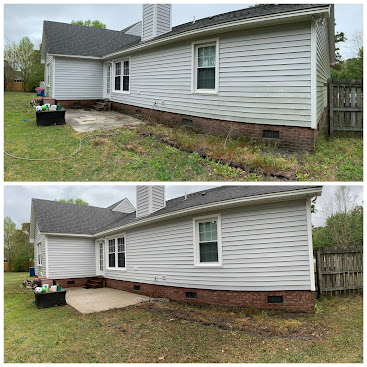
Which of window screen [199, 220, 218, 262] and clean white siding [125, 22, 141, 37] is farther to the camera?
clean white siding [125, 22, 141, 37]

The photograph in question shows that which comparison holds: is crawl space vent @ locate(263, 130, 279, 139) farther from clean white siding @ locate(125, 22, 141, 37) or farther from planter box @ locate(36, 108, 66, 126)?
clean white siding @ locate(125, 22, 141, 37)

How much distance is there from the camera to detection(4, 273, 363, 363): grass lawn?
5.22 meters

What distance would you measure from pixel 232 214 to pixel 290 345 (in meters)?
3.51

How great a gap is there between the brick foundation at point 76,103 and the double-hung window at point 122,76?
2.20 metres

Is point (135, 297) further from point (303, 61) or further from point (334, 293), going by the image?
point (303, 61)

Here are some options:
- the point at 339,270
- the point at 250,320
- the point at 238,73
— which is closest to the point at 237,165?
the point at 238,73

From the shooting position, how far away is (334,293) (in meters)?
8.97

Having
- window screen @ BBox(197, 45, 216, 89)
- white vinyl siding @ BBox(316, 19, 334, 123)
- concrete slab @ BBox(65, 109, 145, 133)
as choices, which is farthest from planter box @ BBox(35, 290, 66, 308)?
white vinyl siding @ BBox(316, 19, 334, 123)

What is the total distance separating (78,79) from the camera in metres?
19.1

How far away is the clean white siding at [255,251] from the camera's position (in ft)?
24.8

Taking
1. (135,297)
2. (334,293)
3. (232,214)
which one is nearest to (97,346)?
(232,214)

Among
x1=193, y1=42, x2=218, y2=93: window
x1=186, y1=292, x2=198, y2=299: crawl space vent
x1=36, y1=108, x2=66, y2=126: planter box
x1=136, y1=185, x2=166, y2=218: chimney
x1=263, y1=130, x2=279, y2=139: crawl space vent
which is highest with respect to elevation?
x1=193, y1=42, x2=218, y2=93: window

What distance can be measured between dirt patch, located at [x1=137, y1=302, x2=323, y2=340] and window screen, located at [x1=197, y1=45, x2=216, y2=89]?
714 cm

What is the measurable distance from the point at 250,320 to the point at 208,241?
98.4 inches
